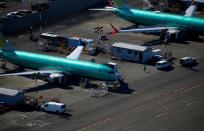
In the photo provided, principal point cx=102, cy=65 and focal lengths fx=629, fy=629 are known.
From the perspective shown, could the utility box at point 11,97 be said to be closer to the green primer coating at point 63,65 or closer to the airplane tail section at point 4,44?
the green primer coating at point 63,65

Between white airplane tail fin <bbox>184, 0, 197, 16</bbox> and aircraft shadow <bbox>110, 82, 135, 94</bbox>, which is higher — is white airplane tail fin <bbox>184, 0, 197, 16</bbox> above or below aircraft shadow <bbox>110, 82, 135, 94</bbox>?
above

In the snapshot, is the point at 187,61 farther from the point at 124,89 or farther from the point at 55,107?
the point at 55,107

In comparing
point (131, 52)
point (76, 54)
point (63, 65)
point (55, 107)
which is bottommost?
point (55, 107)

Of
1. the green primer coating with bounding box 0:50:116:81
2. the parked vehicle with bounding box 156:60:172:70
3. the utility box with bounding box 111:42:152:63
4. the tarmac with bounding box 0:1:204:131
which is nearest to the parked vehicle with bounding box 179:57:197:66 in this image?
the tarmac with bounding box 0:1:204:131

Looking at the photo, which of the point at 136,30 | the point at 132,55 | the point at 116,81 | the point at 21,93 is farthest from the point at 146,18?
the point at 21,93

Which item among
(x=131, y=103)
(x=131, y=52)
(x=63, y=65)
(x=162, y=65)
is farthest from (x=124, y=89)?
(x=131, y=52)

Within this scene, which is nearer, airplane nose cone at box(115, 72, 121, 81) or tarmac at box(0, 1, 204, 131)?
tarmac at box(0, 1, 204, 131)

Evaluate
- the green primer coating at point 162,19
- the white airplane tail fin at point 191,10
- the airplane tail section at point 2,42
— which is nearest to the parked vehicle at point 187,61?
the green primer coating at point 162,19

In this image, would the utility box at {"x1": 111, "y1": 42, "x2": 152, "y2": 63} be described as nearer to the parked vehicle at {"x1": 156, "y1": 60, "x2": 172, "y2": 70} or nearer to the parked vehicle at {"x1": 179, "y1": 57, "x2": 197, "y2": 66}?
the parked vehicle at {"x1": 156, "y1": 60, "x2": 172, "y2": 70}
